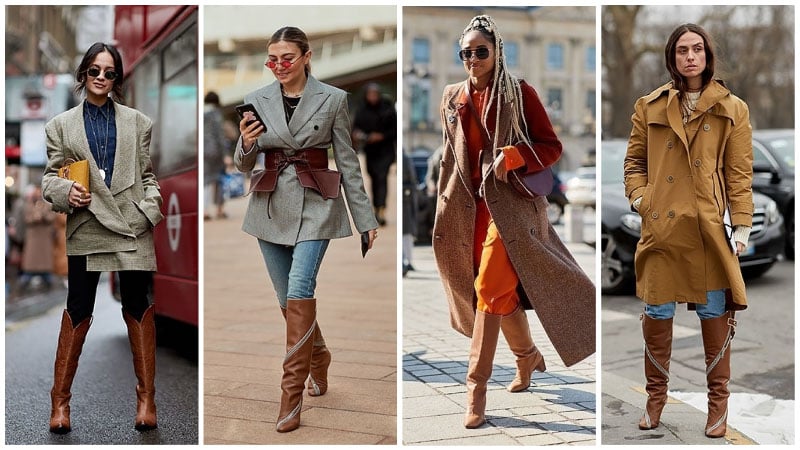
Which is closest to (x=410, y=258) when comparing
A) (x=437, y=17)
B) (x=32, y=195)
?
(x=437, y=17)

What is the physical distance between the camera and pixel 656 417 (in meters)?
4.48

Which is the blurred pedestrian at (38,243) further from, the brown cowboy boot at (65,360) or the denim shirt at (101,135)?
the denim shirt at (101,135)

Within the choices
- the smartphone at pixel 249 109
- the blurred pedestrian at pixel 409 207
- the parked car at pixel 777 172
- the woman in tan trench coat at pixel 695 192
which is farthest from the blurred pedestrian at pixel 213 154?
the parked car at pixel 777 172

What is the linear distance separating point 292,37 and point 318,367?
1633mm

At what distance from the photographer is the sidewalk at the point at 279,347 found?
14.6ft

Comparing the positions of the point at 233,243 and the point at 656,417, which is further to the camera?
the point at 233,243

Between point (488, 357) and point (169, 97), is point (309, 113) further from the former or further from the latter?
point (169, 97)

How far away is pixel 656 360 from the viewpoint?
4.39 m

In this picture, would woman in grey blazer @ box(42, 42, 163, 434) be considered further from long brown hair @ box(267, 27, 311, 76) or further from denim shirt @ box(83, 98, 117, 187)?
long brown hair @ box(267, 27, 311, 76)

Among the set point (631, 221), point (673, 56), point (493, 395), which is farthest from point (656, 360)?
point (631, 221)

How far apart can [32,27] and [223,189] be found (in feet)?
106

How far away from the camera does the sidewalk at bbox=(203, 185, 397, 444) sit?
445 cm

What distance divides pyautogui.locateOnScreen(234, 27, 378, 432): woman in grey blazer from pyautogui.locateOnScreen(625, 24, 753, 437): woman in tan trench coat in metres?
1.28

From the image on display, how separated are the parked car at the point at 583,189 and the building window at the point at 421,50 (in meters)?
1.67
